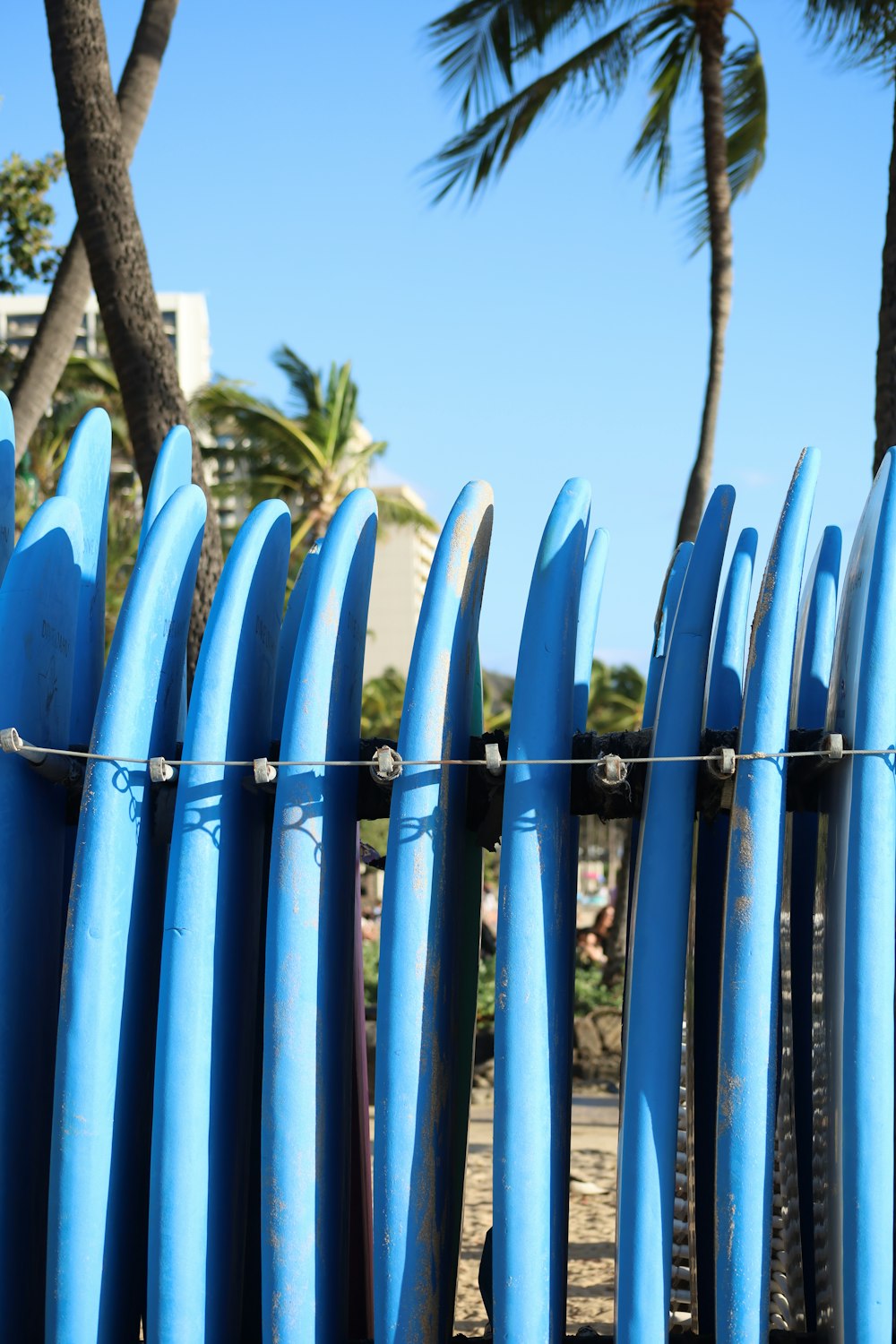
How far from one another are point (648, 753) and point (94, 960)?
2.59 ft

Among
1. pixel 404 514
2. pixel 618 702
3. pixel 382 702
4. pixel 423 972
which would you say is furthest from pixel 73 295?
pixel 382 702

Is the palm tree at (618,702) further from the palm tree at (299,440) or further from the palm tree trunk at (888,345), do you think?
the palm tree trunk at (888,345)

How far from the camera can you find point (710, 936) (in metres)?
2.13

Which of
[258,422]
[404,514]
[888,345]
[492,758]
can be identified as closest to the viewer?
[492,758]

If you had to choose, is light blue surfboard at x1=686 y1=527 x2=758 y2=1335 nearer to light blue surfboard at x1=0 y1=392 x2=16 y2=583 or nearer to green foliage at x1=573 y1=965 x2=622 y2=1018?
light blue surfboard at x1=0 y1=392 x2=16 y2=583

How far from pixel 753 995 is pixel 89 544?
1.23 meters

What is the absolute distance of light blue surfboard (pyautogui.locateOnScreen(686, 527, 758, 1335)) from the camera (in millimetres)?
2059

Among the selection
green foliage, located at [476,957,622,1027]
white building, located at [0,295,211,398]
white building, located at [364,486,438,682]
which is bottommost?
green foliage, located at [476,957,622,1027]

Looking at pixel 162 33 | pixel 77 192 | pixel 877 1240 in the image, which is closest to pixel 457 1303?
pixel 877 1240

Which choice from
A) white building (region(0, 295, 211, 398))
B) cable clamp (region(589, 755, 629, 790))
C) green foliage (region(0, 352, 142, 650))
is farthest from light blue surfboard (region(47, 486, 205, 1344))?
white building (region(0, 295, 211, 398))

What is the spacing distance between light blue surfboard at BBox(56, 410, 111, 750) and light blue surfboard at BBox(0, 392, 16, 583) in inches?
3.1

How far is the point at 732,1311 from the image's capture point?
1585 mm

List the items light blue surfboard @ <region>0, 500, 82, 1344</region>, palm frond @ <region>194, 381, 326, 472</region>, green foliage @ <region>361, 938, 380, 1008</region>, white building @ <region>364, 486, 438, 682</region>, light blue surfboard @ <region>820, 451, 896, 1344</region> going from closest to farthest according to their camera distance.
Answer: light blue surfboard @ <region>820, 451, 896, 1344</region> < light blue surfboard @ <region>0, 500, 82, 1344</region> < green foliage @ <region>361, 938, 380, 1008</region> < palm frond @ <region>194, 381, 326, 472</region> < white building @ <region>364, 486, 438, 682</region>

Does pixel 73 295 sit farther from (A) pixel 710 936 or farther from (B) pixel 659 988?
(B) pixel 659 988
